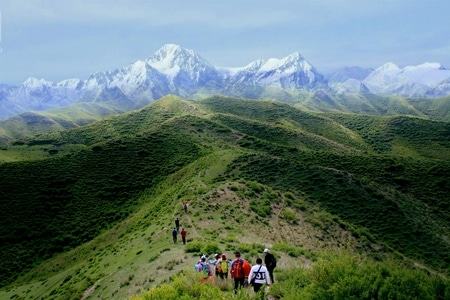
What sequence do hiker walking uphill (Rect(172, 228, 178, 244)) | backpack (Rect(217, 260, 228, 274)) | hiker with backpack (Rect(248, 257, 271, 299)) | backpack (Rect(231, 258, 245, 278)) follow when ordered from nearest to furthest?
hiker with backpack (Rect(248, 257, 271, 299)) → backpack (Rect(231, 258, 245, 278)) → backpack (Rect(217, 260, 228, 274)) → hiker walking uphill (Rect(172, 228, 178, 244))

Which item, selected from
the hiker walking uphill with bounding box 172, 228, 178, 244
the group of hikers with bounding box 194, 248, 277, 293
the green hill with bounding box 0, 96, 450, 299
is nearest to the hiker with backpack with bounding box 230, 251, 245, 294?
the group of hikers with bounding box 194, 248, 277, 293

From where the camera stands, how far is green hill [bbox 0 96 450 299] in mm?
34969

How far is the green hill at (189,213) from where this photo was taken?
35.0m

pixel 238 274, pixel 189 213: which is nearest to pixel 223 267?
pixel 238 274

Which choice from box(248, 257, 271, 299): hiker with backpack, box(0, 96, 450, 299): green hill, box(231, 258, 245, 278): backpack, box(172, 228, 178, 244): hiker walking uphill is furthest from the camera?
box(172, 228, 178, 244): hiker walking uphill

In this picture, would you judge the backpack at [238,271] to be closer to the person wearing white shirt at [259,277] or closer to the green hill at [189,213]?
the person wearing white shirt at [259,277]

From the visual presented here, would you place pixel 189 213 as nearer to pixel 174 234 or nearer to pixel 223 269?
pixel 174 234

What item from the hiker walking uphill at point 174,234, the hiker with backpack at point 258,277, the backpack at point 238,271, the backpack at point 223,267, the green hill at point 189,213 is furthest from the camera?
the hiker walking uphill at point 174,234

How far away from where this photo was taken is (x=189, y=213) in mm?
46688

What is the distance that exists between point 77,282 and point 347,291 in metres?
29.8

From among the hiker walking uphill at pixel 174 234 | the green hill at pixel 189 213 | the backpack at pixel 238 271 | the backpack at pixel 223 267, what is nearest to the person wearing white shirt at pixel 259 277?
the backpack at pixel 238 271

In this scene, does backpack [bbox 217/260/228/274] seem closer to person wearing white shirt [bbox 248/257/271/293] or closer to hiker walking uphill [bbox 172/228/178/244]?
person wearing white shirt [bbox 248/257/271/293]

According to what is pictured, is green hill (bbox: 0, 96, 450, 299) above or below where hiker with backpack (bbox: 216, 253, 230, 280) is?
below

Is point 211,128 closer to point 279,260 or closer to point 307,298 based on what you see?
point 279,260
